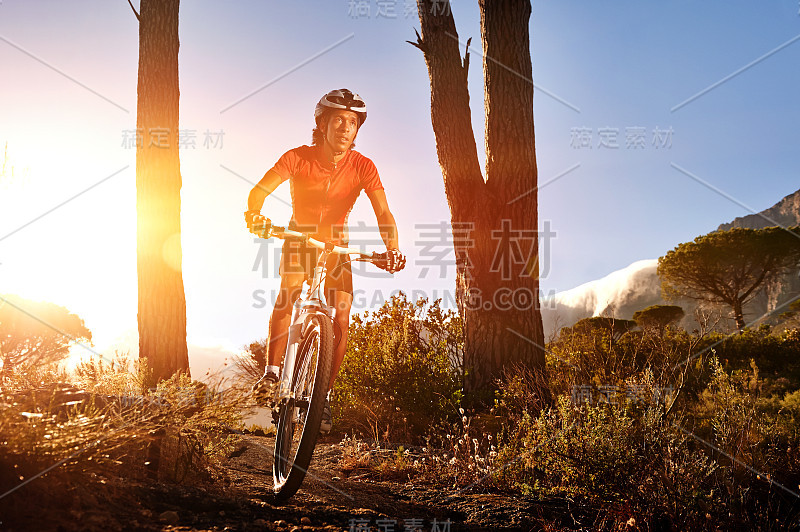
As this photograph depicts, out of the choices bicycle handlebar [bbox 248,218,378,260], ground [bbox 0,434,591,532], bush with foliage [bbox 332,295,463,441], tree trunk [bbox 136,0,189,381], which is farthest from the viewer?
bush with foliage [bbox 332,295,463,441]

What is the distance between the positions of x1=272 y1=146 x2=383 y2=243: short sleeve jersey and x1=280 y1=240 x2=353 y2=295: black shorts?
32cm

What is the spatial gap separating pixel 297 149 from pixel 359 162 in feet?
1.84

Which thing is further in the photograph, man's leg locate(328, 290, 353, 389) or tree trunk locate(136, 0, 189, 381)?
tree trunk locate(136, 0, 189, 381)

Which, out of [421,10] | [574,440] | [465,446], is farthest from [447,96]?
[574,440]

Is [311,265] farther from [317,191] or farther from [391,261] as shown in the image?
[317,191]

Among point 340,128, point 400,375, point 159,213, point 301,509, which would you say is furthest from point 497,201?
point 301,509

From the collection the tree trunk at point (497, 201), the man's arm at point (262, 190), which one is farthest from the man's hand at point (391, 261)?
the tree trunk at point (497, 201)

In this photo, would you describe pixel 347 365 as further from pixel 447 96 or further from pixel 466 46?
pixel 466 46

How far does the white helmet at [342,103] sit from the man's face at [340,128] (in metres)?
0.05

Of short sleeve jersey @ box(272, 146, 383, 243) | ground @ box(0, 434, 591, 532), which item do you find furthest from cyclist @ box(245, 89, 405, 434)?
ground @ box(0, 434, 591, 532)

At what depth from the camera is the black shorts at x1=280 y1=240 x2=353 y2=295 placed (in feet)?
14.3

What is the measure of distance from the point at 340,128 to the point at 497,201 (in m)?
4.01

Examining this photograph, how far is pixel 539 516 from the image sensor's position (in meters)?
3.58

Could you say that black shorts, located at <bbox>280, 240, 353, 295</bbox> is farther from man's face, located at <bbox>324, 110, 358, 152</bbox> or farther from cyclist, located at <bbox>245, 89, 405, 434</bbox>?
man's face, located at <bbox>324, 110, 358, 152</bbox>
